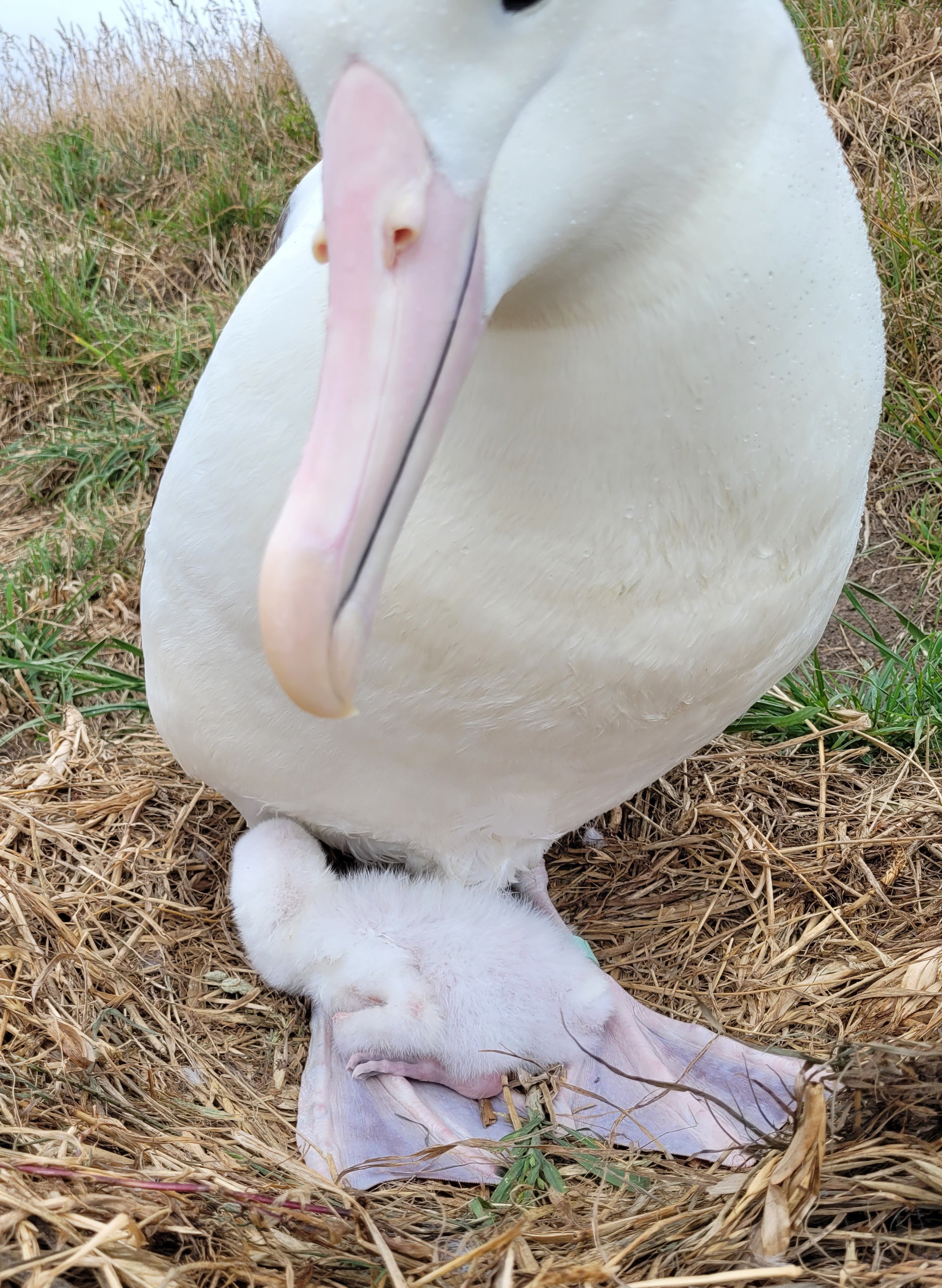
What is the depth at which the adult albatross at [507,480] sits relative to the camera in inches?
34.8

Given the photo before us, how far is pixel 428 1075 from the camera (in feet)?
6.07

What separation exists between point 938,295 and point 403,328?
9.60ft

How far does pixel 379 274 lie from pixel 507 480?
17.7 inches

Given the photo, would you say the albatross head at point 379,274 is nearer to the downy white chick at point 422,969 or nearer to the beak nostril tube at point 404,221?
the beak nostril tube at point 404,221

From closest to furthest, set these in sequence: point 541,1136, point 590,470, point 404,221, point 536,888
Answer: point 404,221
point 590,470
point 541,1136
point 536,888

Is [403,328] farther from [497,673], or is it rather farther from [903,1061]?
[903,1061]

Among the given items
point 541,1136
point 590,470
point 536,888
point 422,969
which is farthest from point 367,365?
point 536,888

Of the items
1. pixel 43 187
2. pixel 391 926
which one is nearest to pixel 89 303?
pixel 43 187

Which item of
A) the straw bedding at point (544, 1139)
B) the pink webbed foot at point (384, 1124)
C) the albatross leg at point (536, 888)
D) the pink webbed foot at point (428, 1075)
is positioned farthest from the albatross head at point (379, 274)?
the albatross leg at point (536, 888)

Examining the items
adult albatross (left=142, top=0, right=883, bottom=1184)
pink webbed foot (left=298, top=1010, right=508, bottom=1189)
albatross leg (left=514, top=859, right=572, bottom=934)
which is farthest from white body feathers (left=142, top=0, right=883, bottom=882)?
pink webbed foot (left=298, top=1010, right=508, bottom=1189)

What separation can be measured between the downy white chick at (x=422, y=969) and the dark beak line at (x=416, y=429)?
3.54ft

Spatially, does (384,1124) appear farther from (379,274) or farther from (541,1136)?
(379,274)

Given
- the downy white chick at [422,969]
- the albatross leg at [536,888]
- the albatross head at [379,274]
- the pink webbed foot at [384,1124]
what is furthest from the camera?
the albatross leg at [536,888]

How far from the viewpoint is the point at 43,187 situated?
16.1 feet
